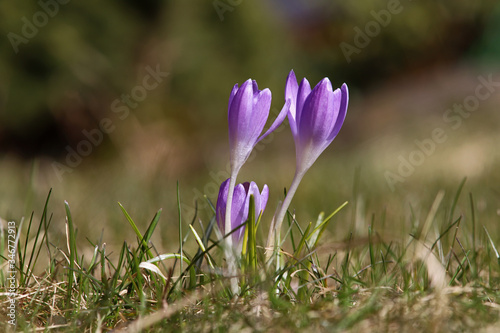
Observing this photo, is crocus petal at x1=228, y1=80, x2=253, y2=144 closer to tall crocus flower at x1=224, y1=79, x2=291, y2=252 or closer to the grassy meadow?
tall crocus flower at x1=224, y1=79, x2=291, y2=252

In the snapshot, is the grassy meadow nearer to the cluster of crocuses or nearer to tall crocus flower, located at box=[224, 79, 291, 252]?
the cluster of crocuses

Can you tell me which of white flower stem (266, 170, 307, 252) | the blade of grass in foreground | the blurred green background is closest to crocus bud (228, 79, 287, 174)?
white flower stem (266, 170, 307, 252)

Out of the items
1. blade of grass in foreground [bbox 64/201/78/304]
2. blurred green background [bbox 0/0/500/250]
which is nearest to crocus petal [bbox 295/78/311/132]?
blade of grass in foreground [bbox 64/201/78/304]

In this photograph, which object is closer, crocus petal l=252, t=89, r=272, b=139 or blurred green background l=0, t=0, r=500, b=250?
crocus petal l=252, t=89, r=272, b=139

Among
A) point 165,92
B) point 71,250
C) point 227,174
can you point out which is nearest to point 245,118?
point 71,250

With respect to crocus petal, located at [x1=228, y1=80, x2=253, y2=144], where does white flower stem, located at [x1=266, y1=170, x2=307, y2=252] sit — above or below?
below

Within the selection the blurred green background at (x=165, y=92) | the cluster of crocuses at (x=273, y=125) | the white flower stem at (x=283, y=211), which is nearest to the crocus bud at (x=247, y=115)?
the cluster of crocuses at (x=273, y=125)

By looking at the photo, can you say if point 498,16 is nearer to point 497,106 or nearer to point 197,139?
point 497,106
